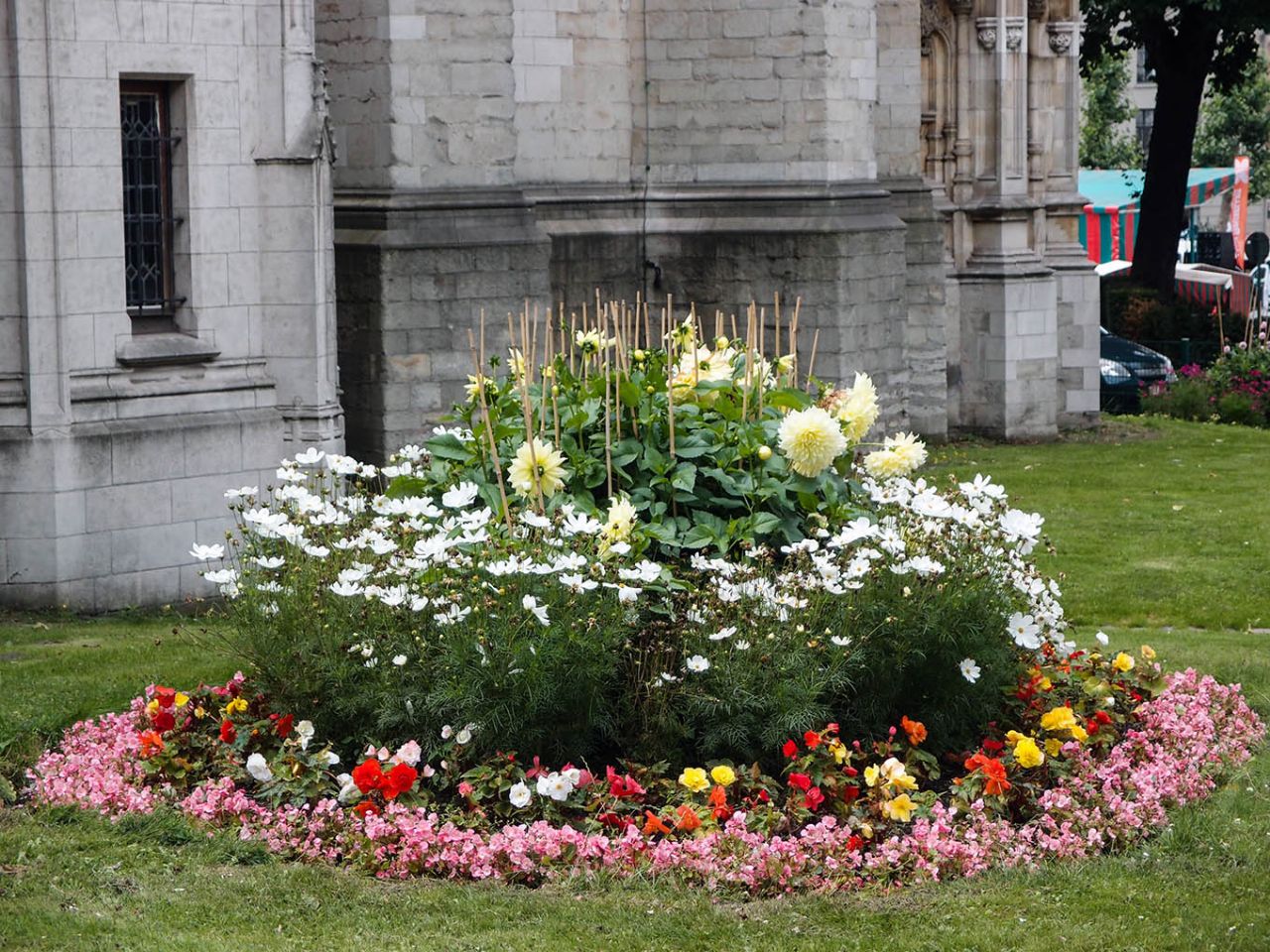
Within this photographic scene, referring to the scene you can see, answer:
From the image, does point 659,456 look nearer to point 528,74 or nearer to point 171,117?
point 171,117

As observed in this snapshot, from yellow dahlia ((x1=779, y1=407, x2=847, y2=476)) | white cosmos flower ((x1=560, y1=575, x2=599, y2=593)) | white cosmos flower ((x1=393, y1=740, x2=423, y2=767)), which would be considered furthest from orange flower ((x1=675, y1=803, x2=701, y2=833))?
yellow dahlia ((x1=779, y1=407, x2=847, y2=476))

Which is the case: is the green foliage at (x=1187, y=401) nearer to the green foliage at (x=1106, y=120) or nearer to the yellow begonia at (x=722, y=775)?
the yellow begonia at (x=722, y=775)

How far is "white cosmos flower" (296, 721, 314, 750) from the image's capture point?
343 inches

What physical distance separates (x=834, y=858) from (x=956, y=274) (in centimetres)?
1734

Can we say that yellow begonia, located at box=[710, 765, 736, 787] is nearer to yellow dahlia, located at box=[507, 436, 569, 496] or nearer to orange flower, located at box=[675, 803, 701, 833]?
orange flower, located at box=[675, 803, 701, 833]

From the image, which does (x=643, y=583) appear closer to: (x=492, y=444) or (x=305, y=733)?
(x=492, y=444)

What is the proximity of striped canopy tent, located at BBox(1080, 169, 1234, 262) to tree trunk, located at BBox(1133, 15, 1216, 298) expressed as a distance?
46.7ft

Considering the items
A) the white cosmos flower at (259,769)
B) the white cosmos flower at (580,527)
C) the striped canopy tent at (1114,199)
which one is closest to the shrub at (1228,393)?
the white cosmos flower at (580,527)

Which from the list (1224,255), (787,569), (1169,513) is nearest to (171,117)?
(787,569)

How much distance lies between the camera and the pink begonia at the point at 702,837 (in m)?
7.82

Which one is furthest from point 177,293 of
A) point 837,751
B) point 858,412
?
point 837,751

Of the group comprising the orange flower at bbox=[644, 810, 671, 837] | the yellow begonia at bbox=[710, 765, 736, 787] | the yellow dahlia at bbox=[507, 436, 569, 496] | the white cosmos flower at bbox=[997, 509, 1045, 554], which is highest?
the yellow dahlia at bbox=[507, 436, 569, 496]

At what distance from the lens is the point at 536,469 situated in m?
9.22

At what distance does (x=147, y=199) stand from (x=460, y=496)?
5608 millimetres
